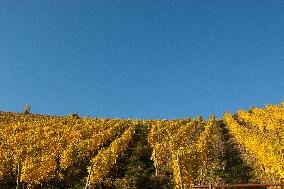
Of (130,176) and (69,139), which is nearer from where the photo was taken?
(130,176)

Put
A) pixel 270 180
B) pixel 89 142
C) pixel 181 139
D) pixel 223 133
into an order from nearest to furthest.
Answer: pixel 270 180 → pixel 89 142 → pixel 181 139 → pixel 223 133

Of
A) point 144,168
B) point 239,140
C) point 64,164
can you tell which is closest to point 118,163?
point 144,168

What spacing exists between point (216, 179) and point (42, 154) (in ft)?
50.4

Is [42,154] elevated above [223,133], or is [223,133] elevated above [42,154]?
[223,133]

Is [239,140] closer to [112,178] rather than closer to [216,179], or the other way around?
[216,179]

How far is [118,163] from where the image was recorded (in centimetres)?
3853

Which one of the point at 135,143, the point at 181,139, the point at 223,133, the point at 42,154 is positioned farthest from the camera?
the point at 223,133

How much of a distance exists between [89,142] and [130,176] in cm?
756

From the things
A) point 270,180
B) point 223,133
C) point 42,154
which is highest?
point 223,133

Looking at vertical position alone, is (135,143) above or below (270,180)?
above

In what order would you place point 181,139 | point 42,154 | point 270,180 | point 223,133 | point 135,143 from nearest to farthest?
point 270,180 < point 42,154 < point 181,139 < point 135,143 < point 223,133

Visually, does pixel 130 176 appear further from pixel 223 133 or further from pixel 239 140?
pixel 223 133

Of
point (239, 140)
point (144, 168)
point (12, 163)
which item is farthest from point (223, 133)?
point (12, 163)

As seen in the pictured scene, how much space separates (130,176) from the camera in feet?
114
